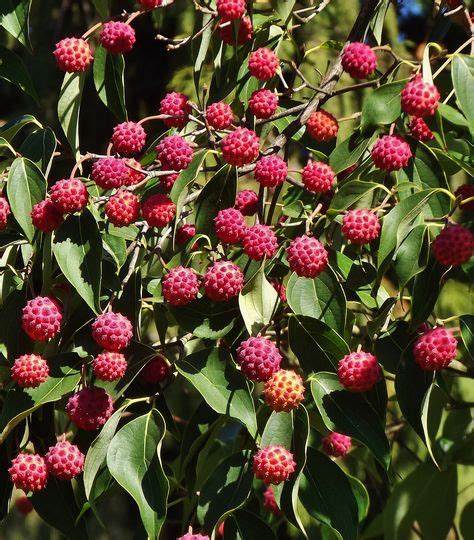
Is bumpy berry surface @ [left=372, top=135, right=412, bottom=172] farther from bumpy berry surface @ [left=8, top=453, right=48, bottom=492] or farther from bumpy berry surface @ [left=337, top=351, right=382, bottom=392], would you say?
bumpy berry surface @ [left=8, top=453, right=48, bottom=492]

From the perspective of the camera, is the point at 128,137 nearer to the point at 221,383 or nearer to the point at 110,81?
the point at 110,81

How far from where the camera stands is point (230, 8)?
1.36 meters

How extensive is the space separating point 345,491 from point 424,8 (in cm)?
200

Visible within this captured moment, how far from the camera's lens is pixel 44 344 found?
1.31 m

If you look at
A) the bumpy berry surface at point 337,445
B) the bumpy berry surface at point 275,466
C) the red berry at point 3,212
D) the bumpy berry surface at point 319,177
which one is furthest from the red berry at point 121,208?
the bumpy berry surface at point 337,445

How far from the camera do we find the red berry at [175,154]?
1280 mm

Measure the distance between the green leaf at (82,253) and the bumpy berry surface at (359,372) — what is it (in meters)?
0.31

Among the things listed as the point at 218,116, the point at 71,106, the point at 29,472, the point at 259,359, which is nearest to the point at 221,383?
the point at 259,359

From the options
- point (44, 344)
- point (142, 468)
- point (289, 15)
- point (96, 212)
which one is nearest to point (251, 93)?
point (289, 15)

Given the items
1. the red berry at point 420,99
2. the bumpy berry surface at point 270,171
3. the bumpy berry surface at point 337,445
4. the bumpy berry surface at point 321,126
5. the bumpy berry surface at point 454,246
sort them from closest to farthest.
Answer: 1. the bumpy berry surface at point 454,246
2. the red berry at point 420,99
3. the bumpy berry surface at point 270,171
4. the bumpy berry surface at point 321,126
5. the bumpy berry surface at point 337,445

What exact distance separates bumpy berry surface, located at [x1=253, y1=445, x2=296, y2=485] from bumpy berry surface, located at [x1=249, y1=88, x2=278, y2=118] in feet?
1.57

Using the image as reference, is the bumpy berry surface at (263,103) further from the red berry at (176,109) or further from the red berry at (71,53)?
the red berry at (71,53)

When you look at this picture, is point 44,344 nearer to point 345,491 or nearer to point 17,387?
point 17,387

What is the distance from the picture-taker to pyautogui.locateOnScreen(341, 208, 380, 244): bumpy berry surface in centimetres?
121
